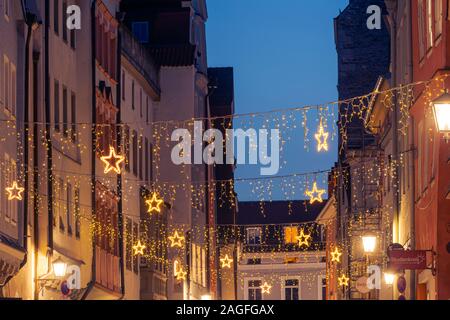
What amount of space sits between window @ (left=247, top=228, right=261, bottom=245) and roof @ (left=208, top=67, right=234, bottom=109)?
3392 centimetres

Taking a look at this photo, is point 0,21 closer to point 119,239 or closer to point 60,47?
point 60,47

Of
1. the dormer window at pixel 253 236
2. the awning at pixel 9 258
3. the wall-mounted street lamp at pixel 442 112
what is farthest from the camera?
the dormer window at pixel 253 236

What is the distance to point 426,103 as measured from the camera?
3350 centimetres

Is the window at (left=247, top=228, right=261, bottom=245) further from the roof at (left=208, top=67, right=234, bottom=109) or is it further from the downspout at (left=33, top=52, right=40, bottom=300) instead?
the downspout at (left=33, top=52, right=40, bottom=300)

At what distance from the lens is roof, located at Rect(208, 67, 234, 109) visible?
103 meters

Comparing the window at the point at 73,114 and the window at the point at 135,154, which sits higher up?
the window at the point at 135,154

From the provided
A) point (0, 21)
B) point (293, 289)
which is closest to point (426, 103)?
point (0, 21)

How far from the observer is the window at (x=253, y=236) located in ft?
460

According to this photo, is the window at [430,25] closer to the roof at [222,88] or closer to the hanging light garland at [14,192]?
the hanging light garland at [14,192]

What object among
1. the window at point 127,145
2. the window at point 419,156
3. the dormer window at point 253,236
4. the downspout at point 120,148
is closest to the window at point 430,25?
the window at point 419,156

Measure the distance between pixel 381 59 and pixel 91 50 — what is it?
37.0 metres

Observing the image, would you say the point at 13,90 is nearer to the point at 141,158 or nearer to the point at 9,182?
the point at 9,182

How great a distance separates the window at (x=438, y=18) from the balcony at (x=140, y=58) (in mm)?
27153

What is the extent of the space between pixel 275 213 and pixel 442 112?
5376 inches
